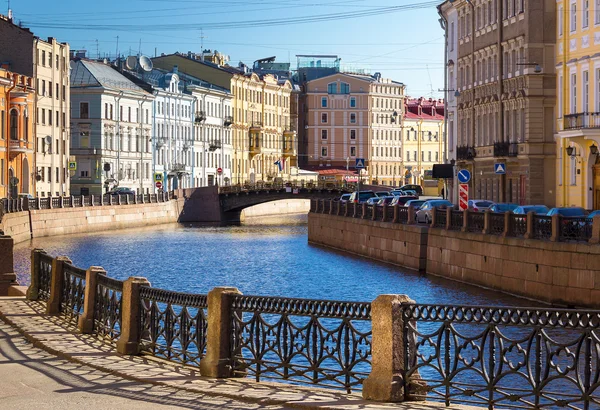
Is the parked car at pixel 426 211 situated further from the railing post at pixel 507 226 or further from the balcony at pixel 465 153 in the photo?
the balcony at pixel 465 153

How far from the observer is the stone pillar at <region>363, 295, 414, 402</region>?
42.0 feet

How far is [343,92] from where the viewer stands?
507 feet

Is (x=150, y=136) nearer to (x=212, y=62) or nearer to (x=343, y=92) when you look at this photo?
(x=212, y=62)

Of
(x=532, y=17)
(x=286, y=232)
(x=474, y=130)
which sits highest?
(x=532, y=17)

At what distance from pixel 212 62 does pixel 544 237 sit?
3939 inches

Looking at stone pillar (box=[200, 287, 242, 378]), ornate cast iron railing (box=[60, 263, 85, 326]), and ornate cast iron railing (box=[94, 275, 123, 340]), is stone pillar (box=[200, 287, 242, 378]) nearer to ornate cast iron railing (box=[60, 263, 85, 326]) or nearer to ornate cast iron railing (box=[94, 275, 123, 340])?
ornate cast iron railing (box=[94, 275, 123, 340])

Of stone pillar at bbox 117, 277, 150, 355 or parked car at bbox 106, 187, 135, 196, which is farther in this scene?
parked car at bbox 106, 187, 135, 196

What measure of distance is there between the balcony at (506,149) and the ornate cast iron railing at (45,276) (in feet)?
128

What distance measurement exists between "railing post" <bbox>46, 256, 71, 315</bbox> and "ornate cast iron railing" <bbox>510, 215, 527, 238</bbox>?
631 inches

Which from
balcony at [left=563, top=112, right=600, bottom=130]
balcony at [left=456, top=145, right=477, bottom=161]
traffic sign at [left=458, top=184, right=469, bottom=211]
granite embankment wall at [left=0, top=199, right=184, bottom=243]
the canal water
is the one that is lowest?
the canal water

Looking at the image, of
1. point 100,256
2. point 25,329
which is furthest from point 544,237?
point 100,256

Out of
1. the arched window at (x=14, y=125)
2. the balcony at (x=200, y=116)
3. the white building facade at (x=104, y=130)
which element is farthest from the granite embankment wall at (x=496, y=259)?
the balcony at (x=200, y=116)

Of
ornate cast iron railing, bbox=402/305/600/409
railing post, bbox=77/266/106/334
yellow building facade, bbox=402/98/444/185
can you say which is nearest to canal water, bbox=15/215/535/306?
railing post, bbox=77/266/106/334

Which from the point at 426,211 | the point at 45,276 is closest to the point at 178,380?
the point at 45,276
